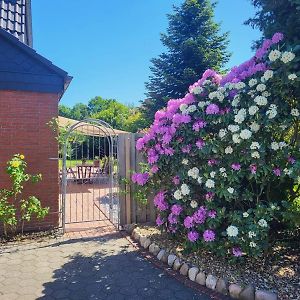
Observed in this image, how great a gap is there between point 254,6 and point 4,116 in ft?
17.2

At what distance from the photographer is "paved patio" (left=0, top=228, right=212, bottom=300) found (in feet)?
13.4

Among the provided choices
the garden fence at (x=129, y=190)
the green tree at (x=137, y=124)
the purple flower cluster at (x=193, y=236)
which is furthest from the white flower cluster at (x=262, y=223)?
the green tree at (x=137, y=124)

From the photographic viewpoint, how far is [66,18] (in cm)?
1748

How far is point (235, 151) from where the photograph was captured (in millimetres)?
4336

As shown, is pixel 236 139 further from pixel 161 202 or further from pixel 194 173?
pixel 161 202

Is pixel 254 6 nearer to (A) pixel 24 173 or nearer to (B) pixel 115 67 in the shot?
(A) pixel 24 173

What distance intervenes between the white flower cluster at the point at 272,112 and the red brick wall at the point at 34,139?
4610mm

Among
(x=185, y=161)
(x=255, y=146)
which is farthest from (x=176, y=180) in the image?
(x=255, y=146)

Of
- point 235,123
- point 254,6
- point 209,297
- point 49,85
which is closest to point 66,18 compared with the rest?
point 49,85

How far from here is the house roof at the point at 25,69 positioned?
→ 21.2 ft

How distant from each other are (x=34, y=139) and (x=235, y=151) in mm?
4396

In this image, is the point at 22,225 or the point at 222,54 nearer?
the point at 22,225

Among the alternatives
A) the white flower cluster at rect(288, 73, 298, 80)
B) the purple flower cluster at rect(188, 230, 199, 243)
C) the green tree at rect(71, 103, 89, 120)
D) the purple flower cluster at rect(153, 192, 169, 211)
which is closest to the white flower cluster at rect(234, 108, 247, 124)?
the white flower cluster at rect(288, 73, 298, 80)

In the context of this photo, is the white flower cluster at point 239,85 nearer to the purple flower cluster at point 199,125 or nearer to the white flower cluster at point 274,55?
the white flower cluster at point 274,55
